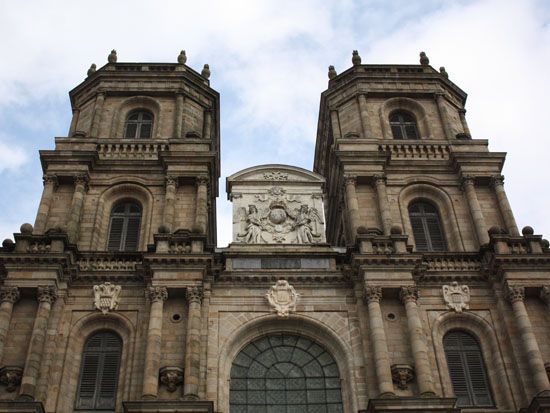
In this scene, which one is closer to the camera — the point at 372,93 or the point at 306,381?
the point at 306,381

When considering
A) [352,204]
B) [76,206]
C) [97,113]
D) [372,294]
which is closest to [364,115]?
[352,204]

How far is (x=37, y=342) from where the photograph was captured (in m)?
22.3

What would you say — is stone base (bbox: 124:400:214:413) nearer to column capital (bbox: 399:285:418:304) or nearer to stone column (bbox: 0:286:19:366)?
stone column (bbox: 0:286:19:366)

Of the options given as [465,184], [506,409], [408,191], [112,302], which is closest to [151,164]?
[112,302]

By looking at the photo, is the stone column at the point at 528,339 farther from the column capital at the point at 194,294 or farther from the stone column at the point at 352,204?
the column capital at the point at 194,294

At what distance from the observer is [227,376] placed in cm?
2306

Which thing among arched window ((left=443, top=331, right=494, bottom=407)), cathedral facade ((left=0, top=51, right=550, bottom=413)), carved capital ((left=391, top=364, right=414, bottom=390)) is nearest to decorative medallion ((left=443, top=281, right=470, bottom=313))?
cathedral facade ((left=0, top=51, right=550, bottom=413))

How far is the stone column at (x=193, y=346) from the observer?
21.4 m

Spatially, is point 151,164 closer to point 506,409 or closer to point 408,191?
point 408,191

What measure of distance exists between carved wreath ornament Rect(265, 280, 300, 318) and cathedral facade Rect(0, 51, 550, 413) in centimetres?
7

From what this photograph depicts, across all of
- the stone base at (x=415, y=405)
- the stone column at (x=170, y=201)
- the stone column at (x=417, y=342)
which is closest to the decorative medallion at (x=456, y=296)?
the stone column at (x=417, y=342)

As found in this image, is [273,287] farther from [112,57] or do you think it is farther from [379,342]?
[112,57]

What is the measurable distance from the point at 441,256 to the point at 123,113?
14.5 m

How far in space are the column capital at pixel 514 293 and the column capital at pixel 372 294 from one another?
12.9ft
